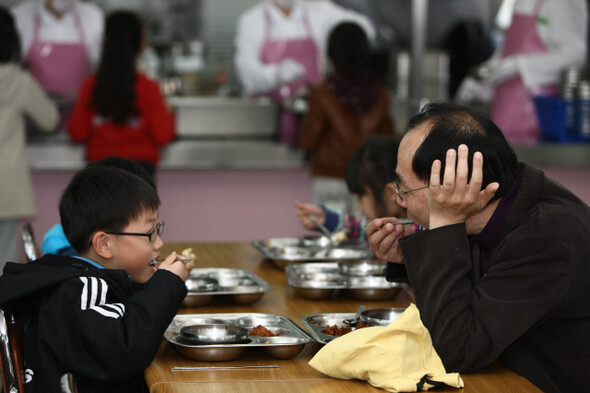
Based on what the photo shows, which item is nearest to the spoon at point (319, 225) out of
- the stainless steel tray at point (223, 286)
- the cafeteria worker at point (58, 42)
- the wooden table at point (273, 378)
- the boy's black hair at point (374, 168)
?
the boy's black hair at point (374, 168)

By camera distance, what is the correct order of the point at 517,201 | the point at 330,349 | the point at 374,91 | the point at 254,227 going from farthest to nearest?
the point at 254,227
the point at 374,91
the point at 517,201
the point at 330,349

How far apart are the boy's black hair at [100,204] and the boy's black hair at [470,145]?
0.69 meters

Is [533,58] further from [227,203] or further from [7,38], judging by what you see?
[7,38]

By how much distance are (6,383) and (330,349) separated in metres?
0.73

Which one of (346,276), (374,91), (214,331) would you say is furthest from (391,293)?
(374,91)

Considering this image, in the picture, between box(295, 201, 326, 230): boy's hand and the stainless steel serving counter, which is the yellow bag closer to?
box(295, 201, 326, 230): boy's hand

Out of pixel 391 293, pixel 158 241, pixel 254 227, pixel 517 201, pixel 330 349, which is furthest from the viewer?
pixel 254 227

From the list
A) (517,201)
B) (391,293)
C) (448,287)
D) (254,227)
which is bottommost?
A: (254,227)

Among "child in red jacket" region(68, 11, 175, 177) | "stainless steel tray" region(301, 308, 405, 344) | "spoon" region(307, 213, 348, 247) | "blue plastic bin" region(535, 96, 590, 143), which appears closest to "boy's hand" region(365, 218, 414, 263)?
"stainless steel tray" region(301, 308, 405, 344)

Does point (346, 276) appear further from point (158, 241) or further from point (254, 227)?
point (254, 227)

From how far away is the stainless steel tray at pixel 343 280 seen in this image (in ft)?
7.89

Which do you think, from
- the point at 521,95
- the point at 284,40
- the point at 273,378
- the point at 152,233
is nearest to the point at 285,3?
the point at 284,40

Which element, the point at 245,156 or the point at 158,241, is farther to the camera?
the point at 245,156

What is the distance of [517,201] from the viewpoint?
183cm
